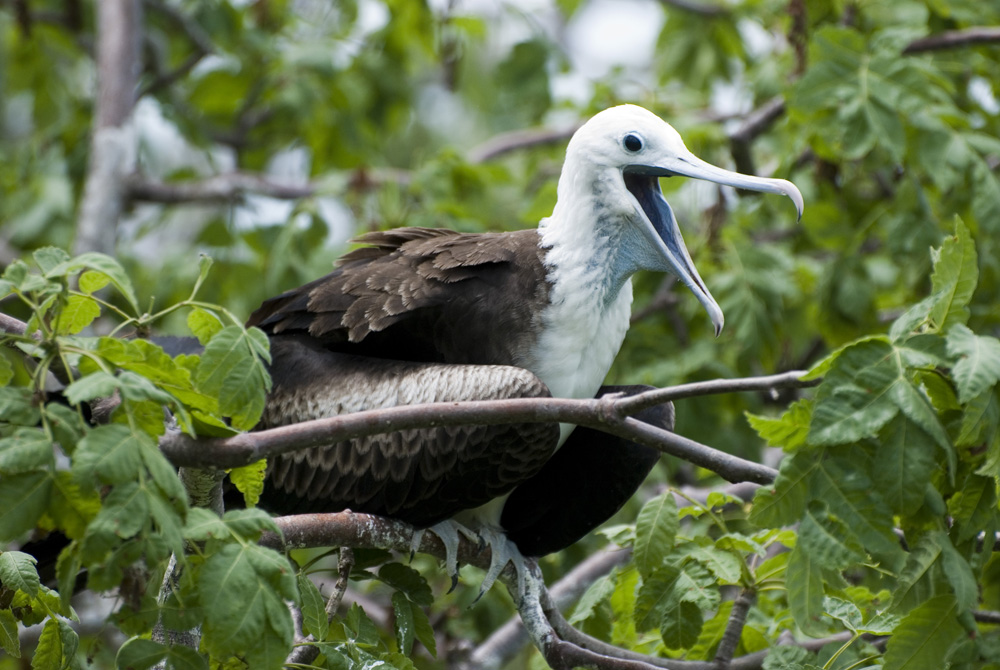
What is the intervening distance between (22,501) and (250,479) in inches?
26.4

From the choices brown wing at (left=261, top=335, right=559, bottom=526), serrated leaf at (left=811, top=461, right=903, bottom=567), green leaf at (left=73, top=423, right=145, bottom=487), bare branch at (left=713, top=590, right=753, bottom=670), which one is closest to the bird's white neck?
brown wing at (left=261, top=335, right=559, bottom=526)

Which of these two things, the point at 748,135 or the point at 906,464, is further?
the point at 748,135

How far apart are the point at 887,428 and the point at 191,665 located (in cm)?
171

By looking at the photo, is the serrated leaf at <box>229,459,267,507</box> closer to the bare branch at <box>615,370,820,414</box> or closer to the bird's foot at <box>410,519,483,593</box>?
the bare branch at <box>615,370,820,414</box>

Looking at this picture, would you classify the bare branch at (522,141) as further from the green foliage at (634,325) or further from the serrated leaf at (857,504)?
the serrated leaf at (857,504)

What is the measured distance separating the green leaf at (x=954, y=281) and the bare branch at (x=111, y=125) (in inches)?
213

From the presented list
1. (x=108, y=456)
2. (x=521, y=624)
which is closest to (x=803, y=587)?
(x=108, y=456)

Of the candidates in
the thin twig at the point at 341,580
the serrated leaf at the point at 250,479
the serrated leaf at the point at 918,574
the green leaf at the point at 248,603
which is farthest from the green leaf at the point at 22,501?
the serrated leaf at the point at 918,574

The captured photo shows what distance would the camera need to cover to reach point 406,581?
12.7 ft

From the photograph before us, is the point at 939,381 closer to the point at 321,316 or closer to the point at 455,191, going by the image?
the point at 321,316

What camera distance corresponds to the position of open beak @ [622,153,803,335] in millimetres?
4012

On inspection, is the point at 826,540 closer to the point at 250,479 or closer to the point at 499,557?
the point at 250,479

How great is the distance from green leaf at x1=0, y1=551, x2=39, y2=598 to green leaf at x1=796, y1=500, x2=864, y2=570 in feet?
6.43

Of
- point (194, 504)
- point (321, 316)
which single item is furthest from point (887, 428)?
point (321, 316)
